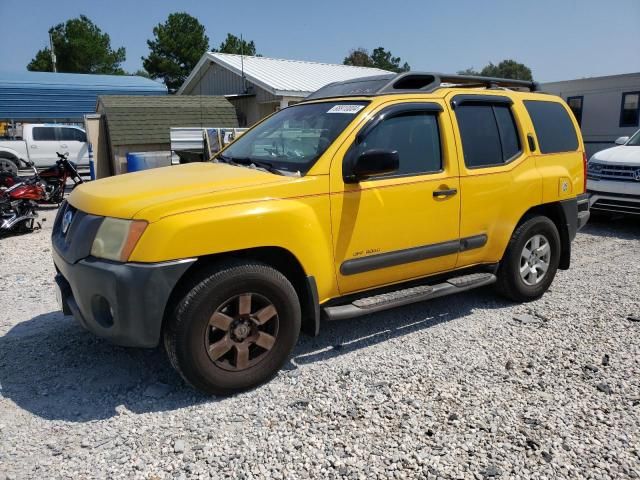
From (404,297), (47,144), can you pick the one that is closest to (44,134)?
(47,144)

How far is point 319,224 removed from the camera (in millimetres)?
3355

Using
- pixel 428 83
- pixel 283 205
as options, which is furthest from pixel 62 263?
pixel 428 83

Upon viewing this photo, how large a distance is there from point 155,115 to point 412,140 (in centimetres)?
1073

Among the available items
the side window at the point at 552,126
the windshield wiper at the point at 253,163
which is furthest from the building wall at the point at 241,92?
the windshield wiper at the point at 253,163

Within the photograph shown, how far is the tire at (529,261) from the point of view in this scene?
459cm

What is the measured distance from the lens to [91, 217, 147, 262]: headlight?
9.26 feet

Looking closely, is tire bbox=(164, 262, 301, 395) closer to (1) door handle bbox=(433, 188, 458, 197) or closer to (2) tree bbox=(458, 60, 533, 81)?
(1) door handle bbox=(433, 188, 458, 197)

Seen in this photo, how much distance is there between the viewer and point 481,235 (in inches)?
168

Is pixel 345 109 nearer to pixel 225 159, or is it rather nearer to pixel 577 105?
pixel 225 159

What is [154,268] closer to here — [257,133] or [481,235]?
[257,133]

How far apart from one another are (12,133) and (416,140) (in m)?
22.0

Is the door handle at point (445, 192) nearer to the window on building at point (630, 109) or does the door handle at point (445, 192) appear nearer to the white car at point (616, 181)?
the white car at point (616, 181)

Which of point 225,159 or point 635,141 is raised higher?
point 635,141

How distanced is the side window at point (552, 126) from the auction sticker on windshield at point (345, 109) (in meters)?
1.90
